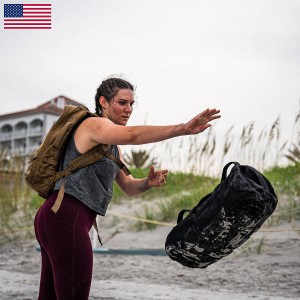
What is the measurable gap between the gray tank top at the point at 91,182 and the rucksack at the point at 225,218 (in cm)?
46

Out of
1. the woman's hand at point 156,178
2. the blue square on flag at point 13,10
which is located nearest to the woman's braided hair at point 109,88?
the woman's hand at point 156,178

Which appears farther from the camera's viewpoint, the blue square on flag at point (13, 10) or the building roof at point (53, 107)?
the building roof at point (53, 107)

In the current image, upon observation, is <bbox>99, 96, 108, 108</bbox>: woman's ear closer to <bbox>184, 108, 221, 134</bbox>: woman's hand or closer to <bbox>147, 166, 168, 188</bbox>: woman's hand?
<bbox>147, 166, 168, 188</bbox>: woman's hand

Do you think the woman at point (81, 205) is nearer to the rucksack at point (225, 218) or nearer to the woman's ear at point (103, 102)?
the woman's ear at point (103, 102)

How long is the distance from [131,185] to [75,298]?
2.63 feet

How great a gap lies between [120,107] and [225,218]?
27.5 inches

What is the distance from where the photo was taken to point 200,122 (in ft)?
7.68

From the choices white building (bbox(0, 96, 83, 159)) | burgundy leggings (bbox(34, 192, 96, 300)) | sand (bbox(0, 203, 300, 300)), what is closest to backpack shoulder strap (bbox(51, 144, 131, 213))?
burgundy leggings (bbox(34, 192, 96, 300))

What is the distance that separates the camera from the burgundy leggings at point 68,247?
2.42 m

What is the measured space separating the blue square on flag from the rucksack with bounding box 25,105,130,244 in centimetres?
596

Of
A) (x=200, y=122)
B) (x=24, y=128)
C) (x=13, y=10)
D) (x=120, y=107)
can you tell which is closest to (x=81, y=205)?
(x=120, y=107)

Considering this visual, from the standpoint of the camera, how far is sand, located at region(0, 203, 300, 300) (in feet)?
18.5

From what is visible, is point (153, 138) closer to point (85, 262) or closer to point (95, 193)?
point (95, 193)

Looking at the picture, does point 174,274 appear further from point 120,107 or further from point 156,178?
point 120,107
